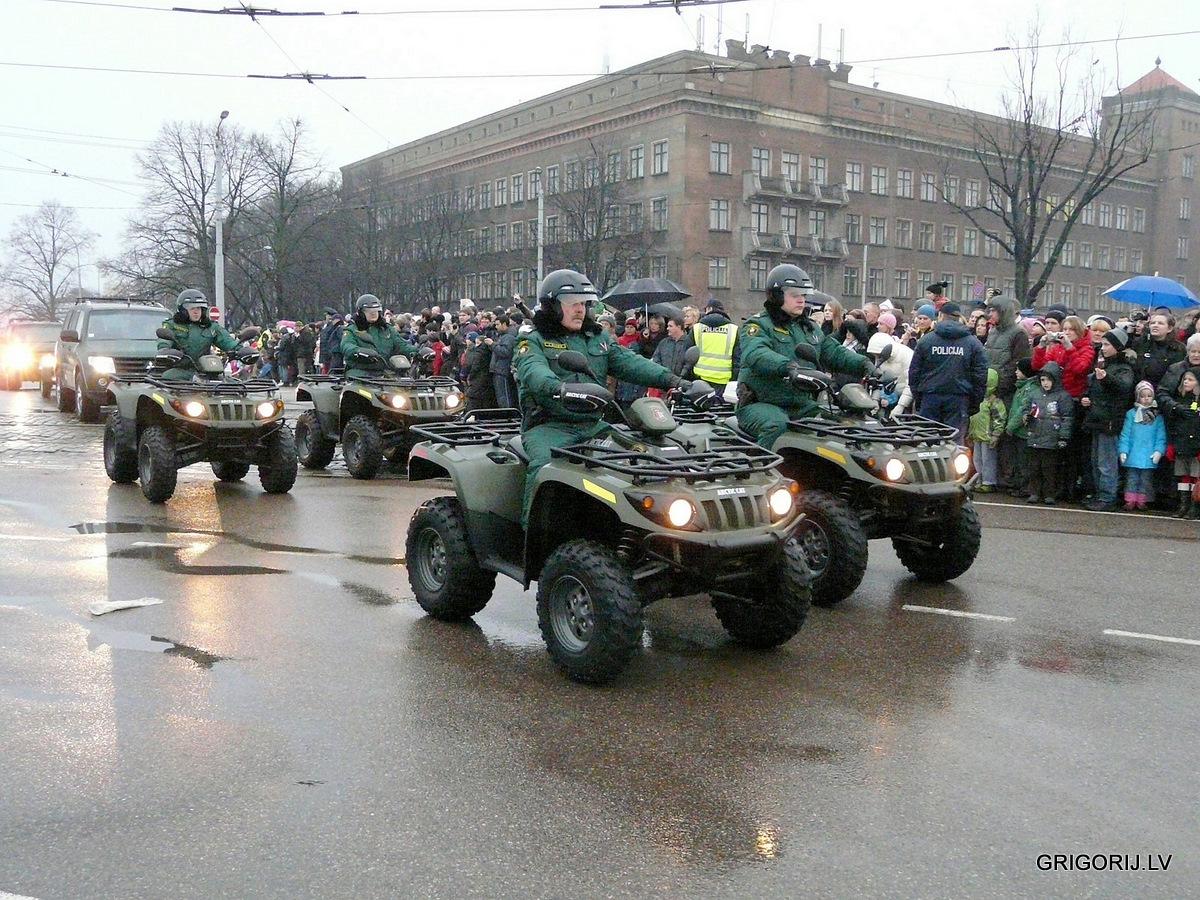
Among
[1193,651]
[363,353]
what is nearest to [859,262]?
[363,353]

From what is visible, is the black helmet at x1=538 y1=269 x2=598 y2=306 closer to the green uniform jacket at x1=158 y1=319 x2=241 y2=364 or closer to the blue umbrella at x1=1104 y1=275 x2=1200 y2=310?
the green uniform jacket at x1=158 y1=319 x2=241 y2=364

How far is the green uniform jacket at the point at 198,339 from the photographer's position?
13.3 meters

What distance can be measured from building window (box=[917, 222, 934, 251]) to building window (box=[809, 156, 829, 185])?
8.80m

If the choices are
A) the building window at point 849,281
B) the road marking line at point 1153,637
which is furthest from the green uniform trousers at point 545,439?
the building window at point 849,281

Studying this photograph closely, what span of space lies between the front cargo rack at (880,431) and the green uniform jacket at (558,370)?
179 centimetres

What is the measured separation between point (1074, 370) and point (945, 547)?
18.5ft

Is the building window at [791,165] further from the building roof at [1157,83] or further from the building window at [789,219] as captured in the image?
the building roof at [1157,83]

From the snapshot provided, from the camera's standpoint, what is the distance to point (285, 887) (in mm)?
3885

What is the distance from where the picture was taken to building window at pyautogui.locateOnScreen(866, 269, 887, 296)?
7488 centimetres

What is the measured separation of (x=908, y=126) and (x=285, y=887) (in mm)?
78440

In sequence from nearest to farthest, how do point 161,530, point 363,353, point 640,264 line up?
1. point 161,530
2. point 363,353
3. point 640,264

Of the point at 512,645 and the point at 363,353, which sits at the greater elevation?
the point at 363,353

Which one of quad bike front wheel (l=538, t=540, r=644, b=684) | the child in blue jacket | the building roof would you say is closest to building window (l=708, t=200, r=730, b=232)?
the building roof

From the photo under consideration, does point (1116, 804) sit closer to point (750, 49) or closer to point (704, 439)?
point (704, 439)
